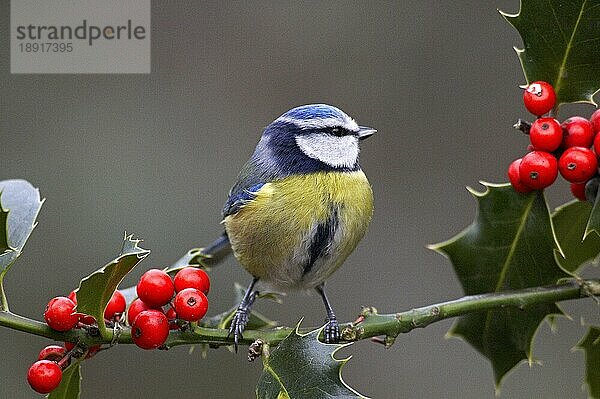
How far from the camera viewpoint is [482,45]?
5.90m

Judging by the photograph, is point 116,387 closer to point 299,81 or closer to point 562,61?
point 299,81

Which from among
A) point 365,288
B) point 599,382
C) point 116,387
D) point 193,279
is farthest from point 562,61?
point 116,387

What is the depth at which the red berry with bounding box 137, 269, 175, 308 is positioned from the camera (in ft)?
6.11

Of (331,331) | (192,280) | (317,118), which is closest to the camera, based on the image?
(192,280)

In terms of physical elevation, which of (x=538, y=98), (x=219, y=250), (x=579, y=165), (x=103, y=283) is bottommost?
(x=219, y=250)

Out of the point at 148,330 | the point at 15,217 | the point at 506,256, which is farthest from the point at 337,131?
the point at 148,330

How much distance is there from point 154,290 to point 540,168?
0.96 metres

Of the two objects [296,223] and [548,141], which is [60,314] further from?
[548,141]

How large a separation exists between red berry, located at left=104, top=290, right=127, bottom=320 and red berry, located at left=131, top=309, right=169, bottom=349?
0.42ft

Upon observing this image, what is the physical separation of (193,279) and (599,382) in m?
1.14

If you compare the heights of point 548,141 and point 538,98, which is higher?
point 538,98

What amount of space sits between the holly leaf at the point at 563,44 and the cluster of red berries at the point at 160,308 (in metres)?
0.99

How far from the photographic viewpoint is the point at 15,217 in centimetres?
205

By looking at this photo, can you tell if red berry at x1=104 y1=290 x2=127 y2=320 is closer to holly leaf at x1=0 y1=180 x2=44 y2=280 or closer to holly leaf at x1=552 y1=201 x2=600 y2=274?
holly leaf at x1=0 y1=180 x2=44 y2=280
